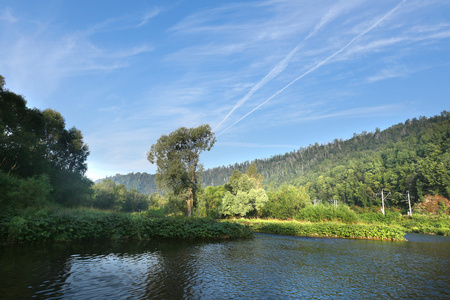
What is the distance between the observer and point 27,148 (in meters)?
30.2

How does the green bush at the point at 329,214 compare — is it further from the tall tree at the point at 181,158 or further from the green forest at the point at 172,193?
the tall tree at the point at 181,158

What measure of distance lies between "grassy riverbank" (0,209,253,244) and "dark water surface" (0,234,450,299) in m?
1.01

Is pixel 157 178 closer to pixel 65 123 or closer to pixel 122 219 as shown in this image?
pixel 65 123

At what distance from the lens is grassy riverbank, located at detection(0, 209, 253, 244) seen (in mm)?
14648

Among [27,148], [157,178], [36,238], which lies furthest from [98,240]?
[157,178]

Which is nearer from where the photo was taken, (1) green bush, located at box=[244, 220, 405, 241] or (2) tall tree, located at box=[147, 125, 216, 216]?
(1) green bush, located at box=[244, 220, 405, 241]

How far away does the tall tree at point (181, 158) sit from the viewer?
1821 inches

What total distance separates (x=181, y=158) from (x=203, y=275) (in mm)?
38415

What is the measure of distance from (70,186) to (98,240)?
37104 millimetres

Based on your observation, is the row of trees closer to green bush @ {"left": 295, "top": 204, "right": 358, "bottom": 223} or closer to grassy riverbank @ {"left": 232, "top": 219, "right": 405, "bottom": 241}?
grassy riverbank @ {"left": 232, "top": 219, "right": 405, "bottom": 241}

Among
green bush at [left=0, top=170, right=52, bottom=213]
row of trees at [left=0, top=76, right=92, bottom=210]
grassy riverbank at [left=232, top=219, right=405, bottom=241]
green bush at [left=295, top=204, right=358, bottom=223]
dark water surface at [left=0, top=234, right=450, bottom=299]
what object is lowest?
grassy riverbank at [left=232, top=219, right=405, bottom=241]

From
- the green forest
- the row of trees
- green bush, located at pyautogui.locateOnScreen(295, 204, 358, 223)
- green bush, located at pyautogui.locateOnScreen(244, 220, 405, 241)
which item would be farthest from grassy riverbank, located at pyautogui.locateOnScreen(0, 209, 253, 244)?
green bush, located at pyautogui.locateOnScreen(295, 204, 358, 223)

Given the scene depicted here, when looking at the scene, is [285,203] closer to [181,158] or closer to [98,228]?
[181,158]

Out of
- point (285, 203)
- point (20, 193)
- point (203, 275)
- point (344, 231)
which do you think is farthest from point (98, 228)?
point (285, 203)
